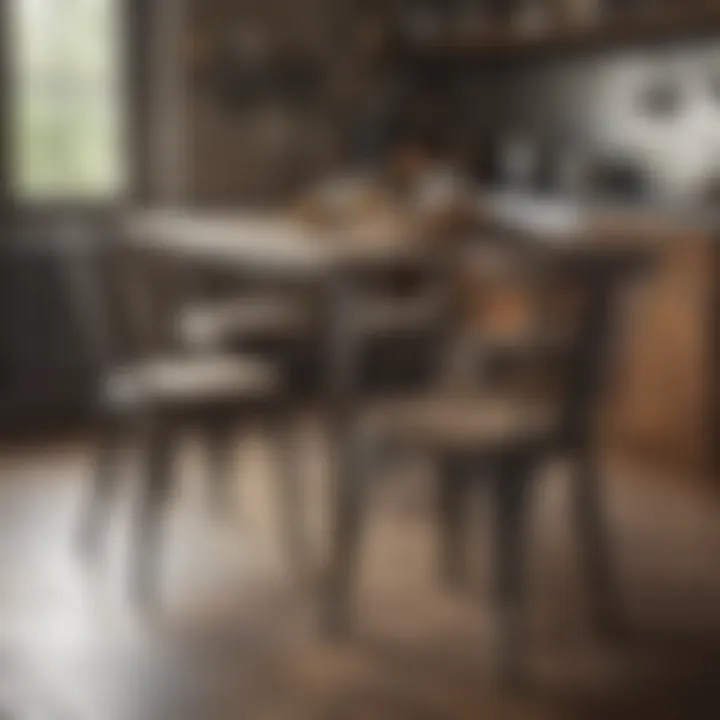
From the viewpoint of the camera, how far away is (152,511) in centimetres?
387

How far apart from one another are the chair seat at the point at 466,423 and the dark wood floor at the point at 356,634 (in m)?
0.45

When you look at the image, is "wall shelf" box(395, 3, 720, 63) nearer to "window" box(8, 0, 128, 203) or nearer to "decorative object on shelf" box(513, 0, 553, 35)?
"decorative object on shelf" box(513, 0, 553, 35)

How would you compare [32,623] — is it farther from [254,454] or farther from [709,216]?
[709,216]

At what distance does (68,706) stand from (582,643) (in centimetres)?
114

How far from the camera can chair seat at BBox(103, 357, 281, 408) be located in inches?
148

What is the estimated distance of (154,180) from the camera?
6031 millimetres

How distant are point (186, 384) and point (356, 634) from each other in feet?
2.70

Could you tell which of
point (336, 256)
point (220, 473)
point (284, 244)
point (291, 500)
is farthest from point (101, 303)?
point (220, 473)

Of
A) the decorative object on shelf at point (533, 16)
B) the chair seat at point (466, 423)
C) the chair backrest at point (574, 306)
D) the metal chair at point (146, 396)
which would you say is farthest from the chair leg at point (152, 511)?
the decorative object on shelf at point (533, 16)

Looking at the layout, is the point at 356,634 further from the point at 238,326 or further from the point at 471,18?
the point at 471,18

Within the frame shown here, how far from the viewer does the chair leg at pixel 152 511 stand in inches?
147

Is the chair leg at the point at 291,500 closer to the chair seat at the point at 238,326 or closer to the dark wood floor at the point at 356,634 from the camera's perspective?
the dark wood floor at the point at 356,634

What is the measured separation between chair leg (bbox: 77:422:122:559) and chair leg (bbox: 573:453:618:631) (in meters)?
1.28

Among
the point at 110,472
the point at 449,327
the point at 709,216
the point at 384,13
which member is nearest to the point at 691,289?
the point at 709,216
